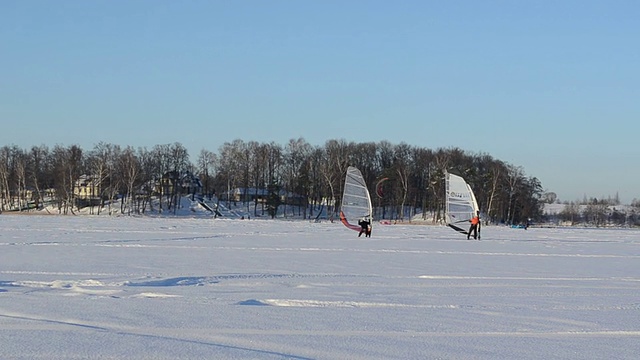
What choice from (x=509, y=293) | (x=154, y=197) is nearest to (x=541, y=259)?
(x=509, y=293)

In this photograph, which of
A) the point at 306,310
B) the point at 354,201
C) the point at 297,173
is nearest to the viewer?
the point at 306,310

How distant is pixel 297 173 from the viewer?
271 ft

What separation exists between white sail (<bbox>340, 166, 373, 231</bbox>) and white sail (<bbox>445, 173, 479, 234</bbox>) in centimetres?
362

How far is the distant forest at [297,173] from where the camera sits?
235ft

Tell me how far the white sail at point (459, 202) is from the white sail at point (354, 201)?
362 centimetres

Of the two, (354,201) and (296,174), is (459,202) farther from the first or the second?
(296,174)

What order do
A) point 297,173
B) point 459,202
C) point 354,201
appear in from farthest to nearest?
point 297,173
point 354,201
point 459,202

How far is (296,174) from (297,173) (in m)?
0.21

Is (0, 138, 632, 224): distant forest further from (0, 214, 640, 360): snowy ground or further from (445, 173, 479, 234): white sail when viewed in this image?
(0, 214, 640, 360): snowy ground

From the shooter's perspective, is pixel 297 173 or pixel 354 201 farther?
pixel 297 173

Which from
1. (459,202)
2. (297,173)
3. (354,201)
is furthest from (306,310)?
(297,173)

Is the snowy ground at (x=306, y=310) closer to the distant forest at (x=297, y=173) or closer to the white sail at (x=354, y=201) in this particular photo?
the white sail at (x=354, y=201)

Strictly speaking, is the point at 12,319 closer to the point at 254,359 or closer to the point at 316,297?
the point at 254,359

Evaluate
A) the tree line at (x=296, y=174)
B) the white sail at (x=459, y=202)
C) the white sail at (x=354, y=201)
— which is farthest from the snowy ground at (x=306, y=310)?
the tree line at (x=296, y=174)
